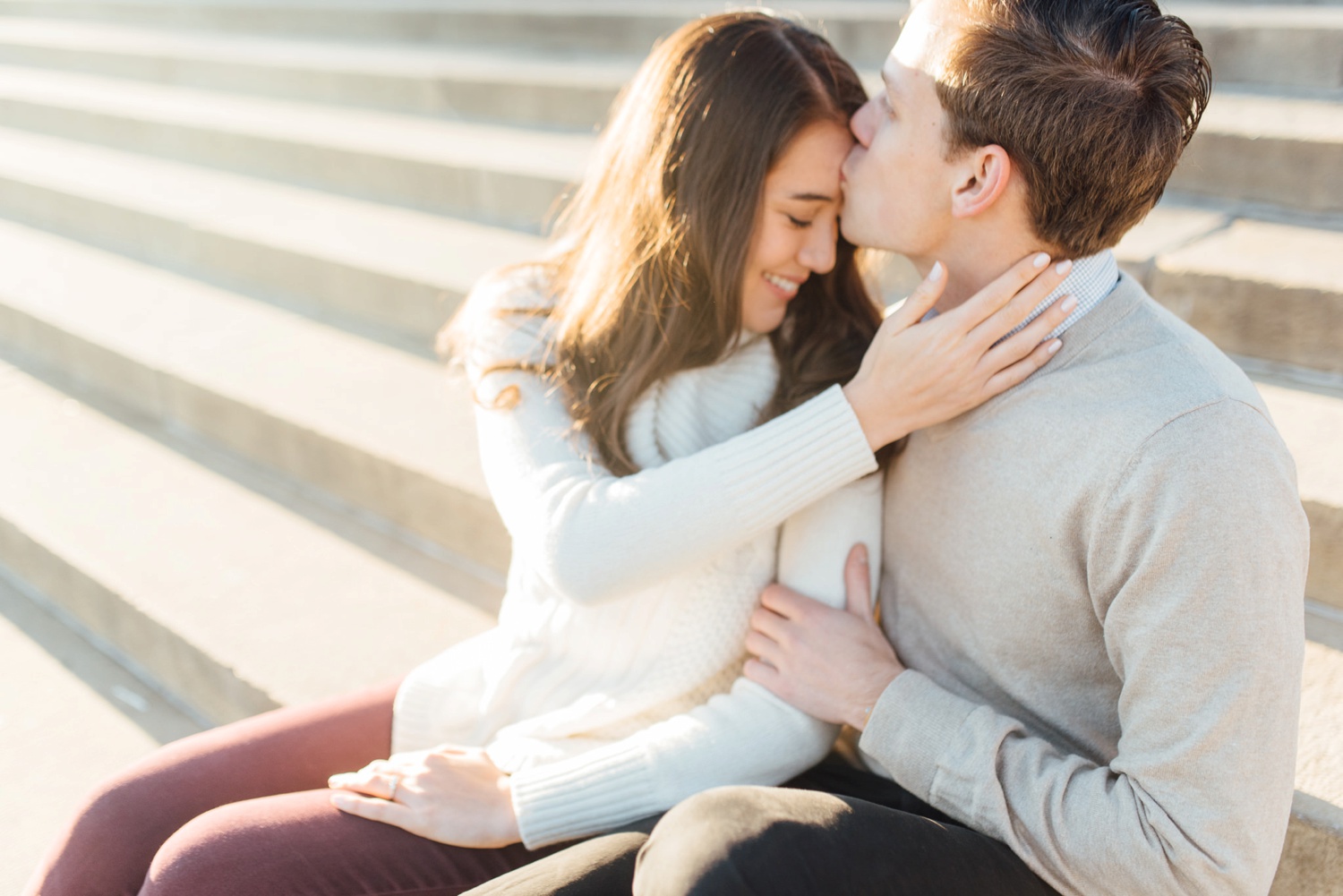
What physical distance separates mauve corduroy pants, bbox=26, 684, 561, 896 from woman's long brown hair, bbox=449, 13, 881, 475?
578 millimetres

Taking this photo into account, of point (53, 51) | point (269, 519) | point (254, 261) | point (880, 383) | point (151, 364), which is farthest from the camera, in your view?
point (53, 51)

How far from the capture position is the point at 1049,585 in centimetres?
135

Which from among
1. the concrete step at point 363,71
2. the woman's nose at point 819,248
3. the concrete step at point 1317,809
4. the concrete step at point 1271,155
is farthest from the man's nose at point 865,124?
the concrete step at point 363,71

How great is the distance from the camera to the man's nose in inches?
60.3

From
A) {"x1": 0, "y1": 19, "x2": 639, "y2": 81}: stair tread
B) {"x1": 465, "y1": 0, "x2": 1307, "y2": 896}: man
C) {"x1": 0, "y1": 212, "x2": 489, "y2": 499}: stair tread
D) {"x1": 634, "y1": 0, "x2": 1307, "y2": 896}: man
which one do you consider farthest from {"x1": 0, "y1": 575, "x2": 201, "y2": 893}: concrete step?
{"x1": 0, "y1": 19, "x2": 639, "y2": 81}: stair tread

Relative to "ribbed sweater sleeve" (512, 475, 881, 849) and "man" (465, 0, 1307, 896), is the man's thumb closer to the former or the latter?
"man" (465, 0, 1307, 896)

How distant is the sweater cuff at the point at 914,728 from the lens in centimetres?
134

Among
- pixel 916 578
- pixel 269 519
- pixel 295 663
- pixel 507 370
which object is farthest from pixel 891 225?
pixel 269 519

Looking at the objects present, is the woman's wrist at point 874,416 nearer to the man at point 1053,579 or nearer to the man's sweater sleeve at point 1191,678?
the man at point 1053,579

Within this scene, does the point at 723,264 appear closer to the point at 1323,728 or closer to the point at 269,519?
the point at 1323,728

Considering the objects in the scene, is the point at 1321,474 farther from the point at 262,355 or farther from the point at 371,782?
the point at 262,355

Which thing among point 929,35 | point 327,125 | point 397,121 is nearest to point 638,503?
point 929,35

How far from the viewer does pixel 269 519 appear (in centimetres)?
271

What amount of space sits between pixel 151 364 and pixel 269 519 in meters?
0.78
